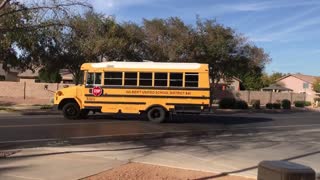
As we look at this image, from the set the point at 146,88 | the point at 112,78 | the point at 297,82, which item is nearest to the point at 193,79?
the point at 146,88

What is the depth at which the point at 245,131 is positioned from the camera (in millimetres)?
22234

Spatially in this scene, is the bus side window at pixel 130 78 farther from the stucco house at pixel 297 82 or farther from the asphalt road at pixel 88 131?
the stucco house at pixel 297 82

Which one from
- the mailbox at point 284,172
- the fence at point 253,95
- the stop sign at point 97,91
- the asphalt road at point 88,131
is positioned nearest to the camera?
the mailbox at point 284,172

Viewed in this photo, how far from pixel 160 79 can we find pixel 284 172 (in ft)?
58.5

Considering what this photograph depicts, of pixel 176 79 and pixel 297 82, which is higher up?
pixel 297 82

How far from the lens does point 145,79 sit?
2438cm

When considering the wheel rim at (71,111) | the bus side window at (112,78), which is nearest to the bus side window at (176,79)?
the bus side window at (112,78)

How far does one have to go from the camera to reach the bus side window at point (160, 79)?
957 inches

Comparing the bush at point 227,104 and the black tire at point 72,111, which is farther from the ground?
the bush at point 227,104

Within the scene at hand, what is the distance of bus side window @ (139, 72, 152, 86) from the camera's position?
24344 millimetres

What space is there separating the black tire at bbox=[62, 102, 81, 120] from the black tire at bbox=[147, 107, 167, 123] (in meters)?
3.41

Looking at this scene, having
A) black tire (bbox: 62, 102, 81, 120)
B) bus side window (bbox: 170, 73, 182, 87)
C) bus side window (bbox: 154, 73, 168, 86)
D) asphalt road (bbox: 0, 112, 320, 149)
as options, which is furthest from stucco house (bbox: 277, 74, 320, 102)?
black tire (bbox: 62, 102, 81, 120)

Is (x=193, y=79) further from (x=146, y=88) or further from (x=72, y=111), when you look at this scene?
(x=72, y=111)

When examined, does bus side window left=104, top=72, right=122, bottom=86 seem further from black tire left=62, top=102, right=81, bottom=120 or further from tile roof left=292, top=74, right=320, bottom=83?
tile roof left=292, top=74, right=320, bottom=83
